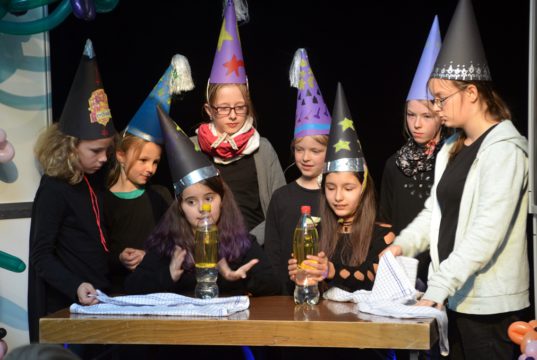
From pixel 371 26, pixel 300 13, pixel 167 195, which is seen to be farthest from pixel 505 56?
pixel 167 195

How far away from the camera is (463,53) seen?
362cm

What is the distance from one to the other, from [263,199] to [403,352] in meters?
1.23

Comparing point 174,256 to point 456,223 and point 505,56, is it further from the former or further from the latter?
point 505,56

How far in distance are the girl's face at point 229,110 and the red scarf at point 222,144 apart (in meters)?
0.05

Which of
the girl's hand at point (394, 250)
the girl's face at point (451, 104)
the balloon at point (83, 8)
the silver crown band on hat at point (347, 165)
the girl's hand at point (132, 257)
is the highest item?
the balloon at point (83, 8)

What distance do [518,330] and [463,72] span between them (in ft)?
3.16

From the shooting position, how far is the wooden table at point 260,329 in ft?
10.0

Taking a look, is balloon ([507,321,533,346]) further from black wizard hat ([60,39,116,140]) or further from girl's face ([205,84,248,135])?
black wizard hat ([60,39,116,140])

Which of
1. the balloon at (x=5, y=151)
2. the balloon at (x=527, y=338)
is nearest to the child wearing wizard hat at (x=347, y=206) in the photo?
the balloon at (x=527, y=338)

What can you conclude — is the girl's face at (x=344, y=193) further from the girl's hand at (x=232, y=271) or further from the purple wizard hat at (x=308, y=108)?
the purple wizard hat at (x=308, y=108)

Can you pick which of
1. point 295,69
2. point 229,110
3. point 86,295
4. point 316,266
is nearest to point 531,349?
point 316,266

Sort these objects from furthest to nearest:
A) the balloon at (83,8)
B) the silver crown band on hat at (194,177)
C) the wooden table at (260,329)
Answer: the balloon at (83,8)
the silver crown band on hat at (194,177)
the wooden table at (260,329)

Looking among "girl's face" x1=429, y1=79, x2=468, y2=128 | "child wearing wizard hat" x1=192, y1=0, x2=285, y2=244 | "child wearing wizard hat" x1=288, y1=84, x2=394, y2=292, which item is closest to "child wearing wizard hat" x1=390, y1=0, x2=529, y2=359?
"girl's face" x1=429, y1=79, x2=468, y2=128

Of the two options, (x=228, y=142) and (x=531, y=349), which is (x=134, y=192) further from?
(x=531, y=349)
